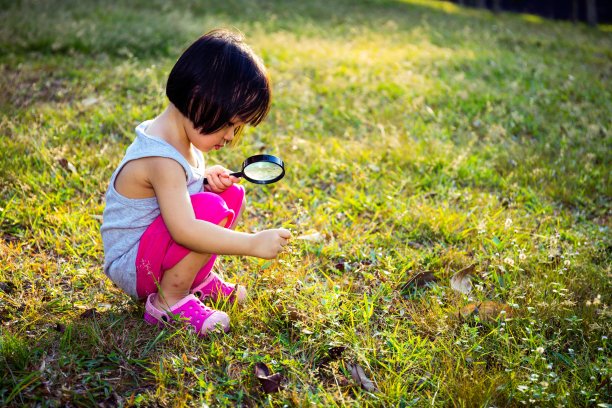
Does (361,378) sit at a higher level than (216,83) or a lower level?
lower

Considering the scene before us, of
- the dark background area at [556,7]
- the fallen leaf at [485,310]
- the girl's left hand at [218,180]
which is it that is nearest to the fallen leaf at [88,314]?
the girl's left hand at [218,180]

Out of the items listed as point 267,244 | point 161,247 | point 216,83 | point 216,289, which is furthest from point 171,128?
point 216,289

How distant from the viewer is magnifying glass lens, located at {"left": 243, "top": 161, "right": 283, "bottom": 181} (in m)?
2.64

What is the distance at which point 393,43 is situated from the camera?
9.60 m

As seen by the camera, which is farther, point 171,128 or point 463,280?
Result: point 463,280

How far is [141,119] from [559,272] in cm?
364

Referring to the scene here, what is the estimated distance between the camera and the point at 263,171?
272 centimetres

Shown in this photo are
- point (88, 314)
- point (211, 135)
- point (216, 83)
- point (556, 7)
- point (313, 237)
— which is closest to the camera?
point (216, 83)

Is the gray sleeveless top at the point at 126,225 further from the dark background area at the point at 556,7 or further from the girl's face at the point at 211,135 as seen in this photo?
the dark background area at the point at 556,7

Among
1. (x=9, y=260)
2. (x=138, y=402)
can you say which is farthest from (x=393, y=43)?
(x=138, y=402)

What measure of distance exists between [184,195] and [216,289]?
66cm

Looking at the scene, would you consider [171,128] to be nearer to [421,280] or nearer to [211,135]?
[211,135]

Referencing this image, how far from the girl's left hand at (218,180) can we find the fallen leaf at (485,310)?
4.47 ft

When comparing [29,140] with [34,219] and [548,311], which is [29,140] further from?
[548,311]
